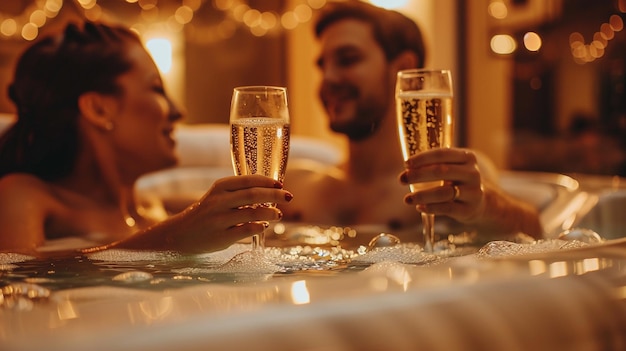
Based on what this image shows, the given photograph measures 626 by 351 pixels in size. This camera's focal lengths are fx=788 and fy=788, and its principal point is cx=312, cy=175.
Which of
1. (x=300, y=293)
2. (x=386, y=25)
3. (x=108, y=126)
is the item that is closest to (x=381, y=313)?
(x=300, y=293)

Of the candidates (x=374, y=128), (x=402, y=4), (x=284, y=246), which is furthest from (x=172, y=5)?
(x=284, y=246)

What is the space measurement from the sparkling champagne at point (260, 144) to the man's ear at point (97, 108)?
852 mm

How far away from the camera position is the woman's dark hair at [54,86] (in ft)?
6.23

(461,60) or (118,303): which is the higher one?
(461,60)

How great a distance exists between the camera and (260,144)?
117 cm

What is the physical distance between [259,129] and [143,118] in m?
0.85

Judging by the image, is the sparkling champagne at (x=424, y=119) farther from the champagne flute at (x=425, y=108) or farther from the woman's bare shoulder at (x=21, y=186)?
the woman's bare shoulder at (x=21, y=186)

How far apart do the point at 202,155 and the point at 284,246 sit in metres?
1.63

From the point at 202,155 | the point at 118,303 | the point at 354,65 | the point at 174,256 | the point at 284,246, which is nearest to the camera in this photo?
the point at 118,303

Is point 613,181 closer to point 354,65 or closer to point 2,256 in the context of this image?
point 354,65

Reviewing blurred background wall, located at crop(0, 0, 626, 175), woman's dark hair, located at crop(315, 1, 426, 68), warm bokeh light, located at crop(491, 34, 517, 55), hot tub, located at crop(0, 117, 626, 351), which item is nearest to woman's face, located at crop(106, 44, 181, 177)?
woman's dark hair, located at crop(315, 1, 426, 68)

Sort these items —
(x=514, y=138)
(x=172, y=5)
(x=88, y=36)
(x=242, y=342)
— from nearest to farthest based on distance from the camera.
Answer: (x=242, y=342), (x=88, y=36), (x=514, y=138), (x=172, y=5)

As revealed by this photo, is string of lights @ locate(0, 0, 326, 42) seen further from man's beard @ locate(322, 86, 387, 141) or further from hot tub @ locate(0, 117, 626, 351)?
hot tub @ locate(0, 117, 626, 351)

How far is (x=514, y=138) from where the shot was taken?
5012mm
